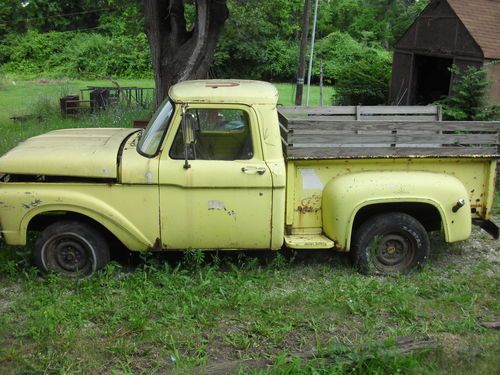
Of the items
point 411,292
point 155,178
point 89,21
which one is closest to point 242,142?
point 155,178

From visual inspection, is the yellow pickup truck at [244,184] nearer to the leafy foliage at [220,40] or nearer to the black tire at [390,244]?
the black tire at [390,244]

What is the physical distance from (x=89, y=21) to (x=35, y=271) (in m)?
40.0

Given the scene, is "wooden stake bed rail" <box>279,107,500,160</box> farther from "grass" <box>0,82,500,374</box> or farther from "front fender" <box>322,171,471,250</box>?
"grass" <box>0,82,500,374</box>

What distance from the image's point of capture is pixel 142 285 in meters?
5.20

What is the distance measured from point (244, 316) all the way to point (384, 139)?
222cm

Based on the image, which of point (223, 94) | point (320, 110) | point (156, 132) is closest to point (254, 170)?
point (223, 94)

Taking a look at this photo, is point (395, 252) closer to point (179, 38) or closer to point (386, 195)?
point (386, 195)

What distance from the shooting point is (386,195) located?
5.36m

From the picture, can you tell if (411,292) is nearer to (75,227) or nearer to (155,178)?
(155,178)

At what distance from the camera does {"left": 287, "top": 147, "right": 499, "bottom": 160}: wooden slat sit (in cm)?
530

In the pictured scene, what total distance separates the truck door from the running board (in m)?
0.24

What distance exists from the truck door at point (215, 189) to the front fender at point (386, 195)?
2.17ft

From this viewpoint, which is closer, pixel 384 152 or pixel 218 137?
pixel 384 152

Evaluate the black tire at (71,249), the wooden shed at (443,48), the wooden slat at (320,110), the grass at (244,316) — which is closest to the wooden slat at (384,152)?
the grass at (244,316)
